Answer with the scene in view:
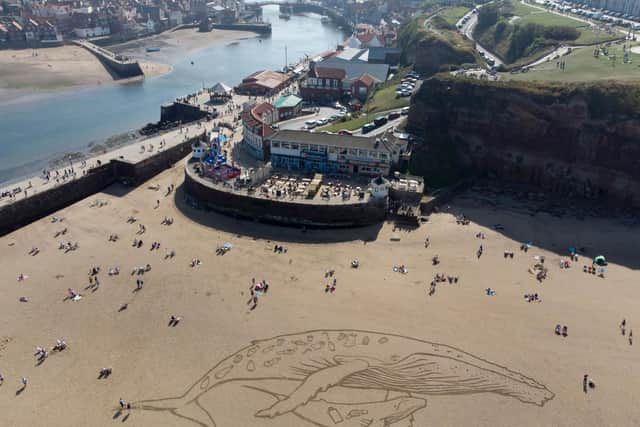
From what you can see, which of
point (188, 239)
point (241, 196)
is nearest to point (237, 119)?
point (241, 196)

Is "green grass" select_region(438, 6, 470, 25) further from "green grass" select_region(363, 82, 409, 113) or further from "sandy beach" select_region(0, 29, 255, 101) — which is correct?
"sandy beach" select_region(0, 29, 255, 101)

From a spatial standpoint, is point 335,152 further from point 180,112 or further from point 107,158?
point 180,112

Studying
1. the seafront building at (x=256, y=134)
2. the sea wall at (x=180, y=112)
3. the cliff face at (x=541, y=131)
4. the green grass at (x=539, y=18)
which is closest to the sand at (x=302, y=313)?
the cliff face at (x=541, y=131)

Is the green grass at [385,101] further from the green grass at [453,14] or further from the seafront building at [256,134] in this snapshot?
the green grass at [453,14]

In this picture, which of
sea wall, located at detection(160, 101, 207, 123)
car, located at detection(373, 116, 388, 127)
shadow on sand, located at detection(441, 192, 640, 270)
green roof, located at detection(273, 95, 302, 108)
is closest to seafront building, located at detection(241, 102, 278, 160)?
green roof, located at detection(273, 95, 302, 108)

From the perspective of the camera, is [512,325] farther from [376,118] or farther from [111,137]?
[111,137]

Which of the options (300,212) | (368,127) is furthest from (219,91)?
(300,212)
